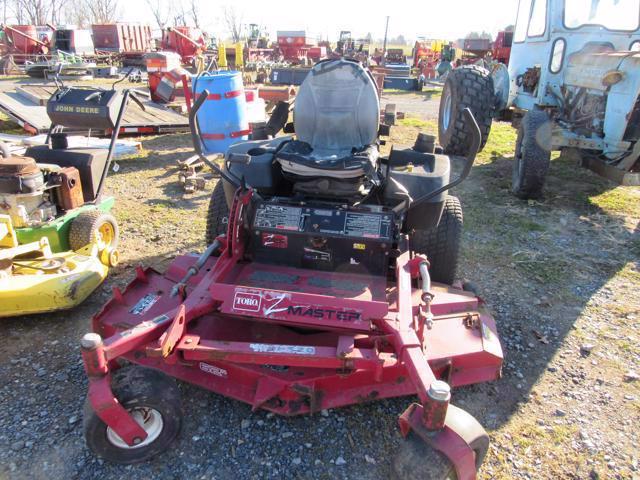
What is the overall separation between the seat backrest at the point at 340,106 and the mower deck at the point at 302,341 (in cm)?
102

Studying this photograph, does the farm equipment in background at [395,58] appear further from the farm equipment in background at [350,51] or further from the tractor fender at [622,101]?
the tractor fender at [622,101]

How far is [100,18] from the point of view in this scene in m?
54.8

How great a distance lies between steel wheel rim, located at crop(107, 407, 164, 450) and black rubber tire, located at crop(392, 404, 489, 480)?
1092mm

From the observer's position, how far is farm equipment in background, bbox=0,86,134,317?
10.3 feet

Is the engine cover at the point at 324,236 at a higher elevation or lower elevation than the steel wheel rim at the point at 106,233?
higher

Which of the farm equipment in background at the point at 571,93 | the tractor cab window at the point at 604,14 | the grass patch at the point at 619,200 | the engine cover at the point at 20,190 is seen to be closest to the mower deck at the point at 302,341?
the engine cover at the point at 20,190

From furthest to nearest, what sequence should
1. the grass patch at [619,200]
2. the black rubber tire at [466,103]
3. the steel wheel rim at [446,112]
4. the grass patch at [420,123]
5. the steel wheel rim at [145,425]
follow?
the grass patch at [420,123], the steel wheel rim at [446,112], the black rubber tire at [466,103], the grass patch at [619,200], the steel wheel rim at [145,425]

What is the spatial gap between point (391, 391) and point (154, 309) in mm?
1383

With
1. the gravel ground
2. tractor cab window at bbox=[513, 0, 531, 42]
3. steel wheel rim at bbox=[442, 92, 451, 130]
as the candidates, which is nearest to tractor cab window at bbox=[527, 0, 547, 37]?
tractor cab window at bbox=[513, 0, 531, 42]

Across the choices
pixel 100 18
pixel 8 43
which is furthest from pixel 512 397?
pixel 100 18

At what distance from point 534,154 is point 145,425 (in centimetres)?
487

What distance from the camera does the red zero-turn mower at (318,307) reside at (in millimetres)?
2129

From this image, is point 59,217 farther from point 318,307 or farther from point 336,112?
point 318,307

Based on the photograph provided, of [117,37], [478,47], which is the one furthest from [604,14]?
[117,37]
